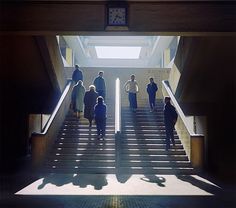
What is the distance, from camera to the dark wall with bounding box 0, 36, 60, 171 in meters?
10.6

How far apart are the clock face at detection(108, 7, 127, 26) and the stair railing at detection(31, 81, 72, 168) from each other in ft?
15.1

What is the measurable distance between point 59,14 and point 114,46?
28.8 meters

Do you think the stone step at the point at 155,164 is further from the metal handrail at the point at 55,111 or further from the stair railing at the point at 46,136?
the metal handrail at the point at 55,111

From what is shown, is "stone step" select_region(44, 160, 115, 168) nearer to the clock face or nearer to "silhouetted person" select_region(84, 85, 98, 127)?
"silhouetted person" select_region(84, 85, 98, 127)

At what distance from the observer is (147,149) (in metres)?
11.2

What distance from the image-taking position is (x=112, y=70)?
19.9 metres

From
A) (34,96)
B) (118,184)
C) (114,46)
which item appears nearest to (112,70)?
(34,96)

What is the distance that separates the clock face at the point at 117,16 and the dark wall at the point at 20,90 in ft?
11.5

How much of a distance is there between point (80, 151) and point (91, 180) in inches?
106

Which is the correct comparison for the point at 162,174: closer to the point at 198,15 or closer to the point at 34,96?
the point at 198,15

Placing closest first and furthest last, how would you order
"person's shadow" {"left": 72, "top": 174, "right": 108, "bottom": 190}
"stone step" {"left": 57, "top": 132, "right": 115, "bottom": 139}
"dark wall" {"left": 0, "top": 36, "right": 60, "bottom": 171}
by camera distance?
1. "person's shadow" {"left": 72, "top": 174, "right": 108, "bottom": 190}
2. "dark wall" {"left": 0, "top": 36, "right": 60, "bottom": 171}
3. "stone step" {"left": 57, "top": 132, "right": 115, "bottom": 139}

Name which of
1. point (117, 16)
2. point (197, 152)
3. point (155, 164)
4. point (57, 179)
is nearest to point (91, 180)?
point (57, 179)

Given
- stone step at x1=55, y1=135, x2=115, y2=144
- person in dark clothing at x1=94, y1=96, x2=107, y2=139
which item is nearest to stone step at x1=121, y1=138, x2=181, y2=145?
stone step at x1=55, y1=135, x2=115, y2=144

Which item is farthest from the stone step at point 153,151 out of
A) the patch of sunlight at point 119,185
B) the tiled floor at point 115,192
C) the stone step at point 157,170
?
the tiled floor at point 115,192
